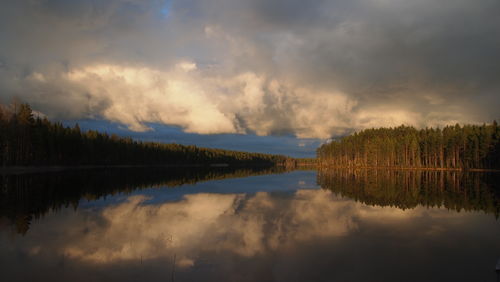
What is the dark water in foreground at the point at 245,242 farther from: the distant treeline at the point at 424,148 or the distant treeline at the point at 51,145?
the distant treeline at the point at 424,148

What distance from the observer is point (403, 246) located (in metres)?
13.9

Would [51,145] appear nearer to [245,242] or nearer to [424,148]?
[245,242]

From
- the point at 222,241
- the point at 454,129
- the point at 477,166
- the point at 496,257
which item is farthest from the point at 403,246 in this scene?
the point at 454,129

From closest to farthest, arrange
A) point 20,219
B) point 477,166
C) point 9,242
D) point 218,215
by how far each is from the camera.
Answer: point 9,242 < point 20,219 < point 218,215 < point 477,166

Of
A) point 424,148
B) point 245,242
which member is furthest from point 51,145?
point 424,148

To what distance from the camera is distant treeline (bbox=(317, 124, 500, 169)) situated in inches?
3723

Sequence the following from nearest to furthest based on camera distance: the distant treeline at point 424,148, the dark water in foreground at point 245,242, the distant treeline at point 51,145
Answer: the dark water in foreground at point 245,242 < the distant treeline at point 51,145 < the distant treeline at point 424,148

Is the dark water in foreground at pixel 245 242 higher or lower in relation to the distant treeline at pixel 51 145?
lower

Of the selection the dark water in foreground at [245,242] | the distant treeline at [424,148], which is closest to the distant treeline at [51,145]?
the dark water in foreground at [245,242]

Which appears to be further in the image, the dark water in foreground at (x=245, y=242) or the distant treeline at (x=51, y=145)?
the distant treeline at (x=51, y=145)

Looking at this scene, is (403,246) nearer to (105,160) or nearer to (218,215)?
(218,215)

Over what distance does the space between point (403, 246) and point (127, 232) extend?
43.2ft

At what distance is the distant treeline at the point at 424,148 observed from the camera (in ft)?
310

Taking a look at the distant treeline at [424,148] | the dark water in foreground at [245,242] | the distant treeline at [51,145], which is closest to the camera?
the dark water in foreground at [245,242]
